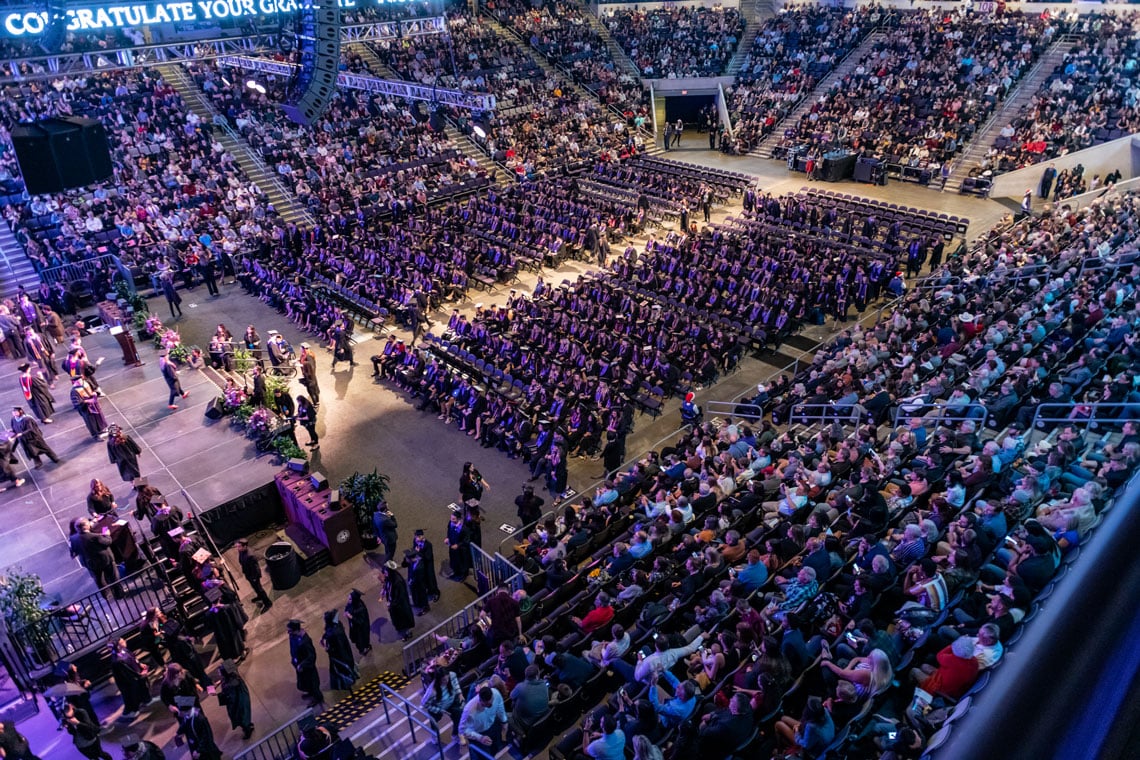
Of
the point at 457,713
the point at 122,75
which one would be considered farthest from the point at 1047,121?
the point at 122,75

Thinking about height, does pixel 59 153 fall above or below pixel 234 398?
above

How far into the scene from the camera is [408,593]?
507 inches

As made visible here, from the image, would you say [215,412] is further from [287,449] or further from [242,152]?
[242,152]

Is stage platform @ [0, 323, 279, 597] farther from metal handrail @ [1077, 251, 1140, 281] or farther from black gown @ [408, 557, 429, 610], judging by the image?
metal handrail @ [1077, 251, 1140, 281]

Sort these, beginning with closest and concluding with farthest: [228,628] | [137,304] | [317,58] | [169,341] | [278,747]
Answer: [278,747]
[228,628]
[317,58]
[169,341]
[137,304]

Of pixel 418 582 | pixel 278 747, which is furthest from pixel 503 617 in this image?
pixel 278 747

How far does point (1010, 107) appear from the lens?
37.0 meters

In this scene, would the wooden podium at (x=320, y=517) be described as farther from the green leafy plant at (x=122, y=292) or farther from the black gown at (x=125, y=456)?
the green leafy plant at (x=122, y=292)

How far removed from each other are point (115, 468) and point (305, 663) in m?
8.12

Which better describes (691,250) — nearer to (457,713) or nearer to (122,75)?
(457,713)

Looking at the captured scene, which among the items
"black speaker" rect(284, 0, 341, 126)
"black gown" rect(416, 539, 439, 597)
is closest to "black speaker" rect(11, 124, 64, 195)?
"black speaker" rect(284, 0, 341, 126)

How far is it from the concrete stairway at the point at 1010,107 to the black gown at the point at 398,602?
104 feet

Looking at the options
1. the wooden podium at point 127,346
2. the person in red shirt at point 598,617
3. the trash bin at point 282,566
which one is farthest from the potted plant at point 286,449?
the person in red shirt at point 598,617

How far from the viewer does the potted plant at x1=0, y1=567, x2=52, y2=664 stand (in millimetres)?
11477
